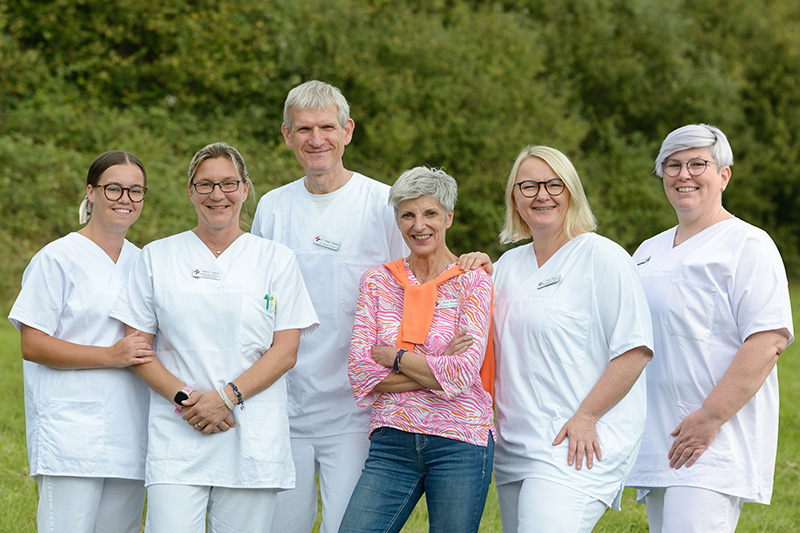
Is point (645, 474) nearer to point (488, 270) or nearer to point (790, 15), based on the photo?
point (488, 270)

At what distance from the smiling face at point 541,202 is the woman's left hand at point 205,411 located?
1562mm

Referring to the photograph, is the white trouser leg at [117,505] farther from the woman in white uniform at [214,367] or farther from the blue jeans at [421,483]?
the blue jeans at [421,483]

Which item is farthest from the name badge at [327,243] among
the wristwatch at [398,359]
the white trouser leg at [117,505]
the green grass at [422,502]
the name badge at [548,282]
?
the green grass at [422,502]

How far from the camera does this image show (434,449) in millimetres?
3586

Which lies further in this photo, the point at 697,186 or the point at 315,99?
the point at 315,99

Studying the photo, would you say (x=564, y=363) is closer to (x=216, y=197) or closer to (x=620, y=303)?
(x=620, y=303)

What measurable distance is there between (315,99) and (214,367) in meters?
1.42

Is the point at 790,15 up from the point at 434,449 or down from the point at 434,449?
up

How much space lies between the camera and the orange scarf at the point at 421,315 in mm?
3691

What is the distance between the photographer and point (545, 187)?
377cm

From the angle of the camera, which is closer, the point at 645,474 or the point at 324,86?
the point at 645,474

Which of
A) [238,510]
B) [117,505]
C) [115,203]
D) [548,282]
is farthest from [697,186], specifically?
[117,505]

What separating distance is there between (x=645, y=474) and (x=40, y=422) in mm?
2692

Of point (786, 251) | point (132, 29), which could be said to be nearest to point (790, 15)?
point (786, 251)
